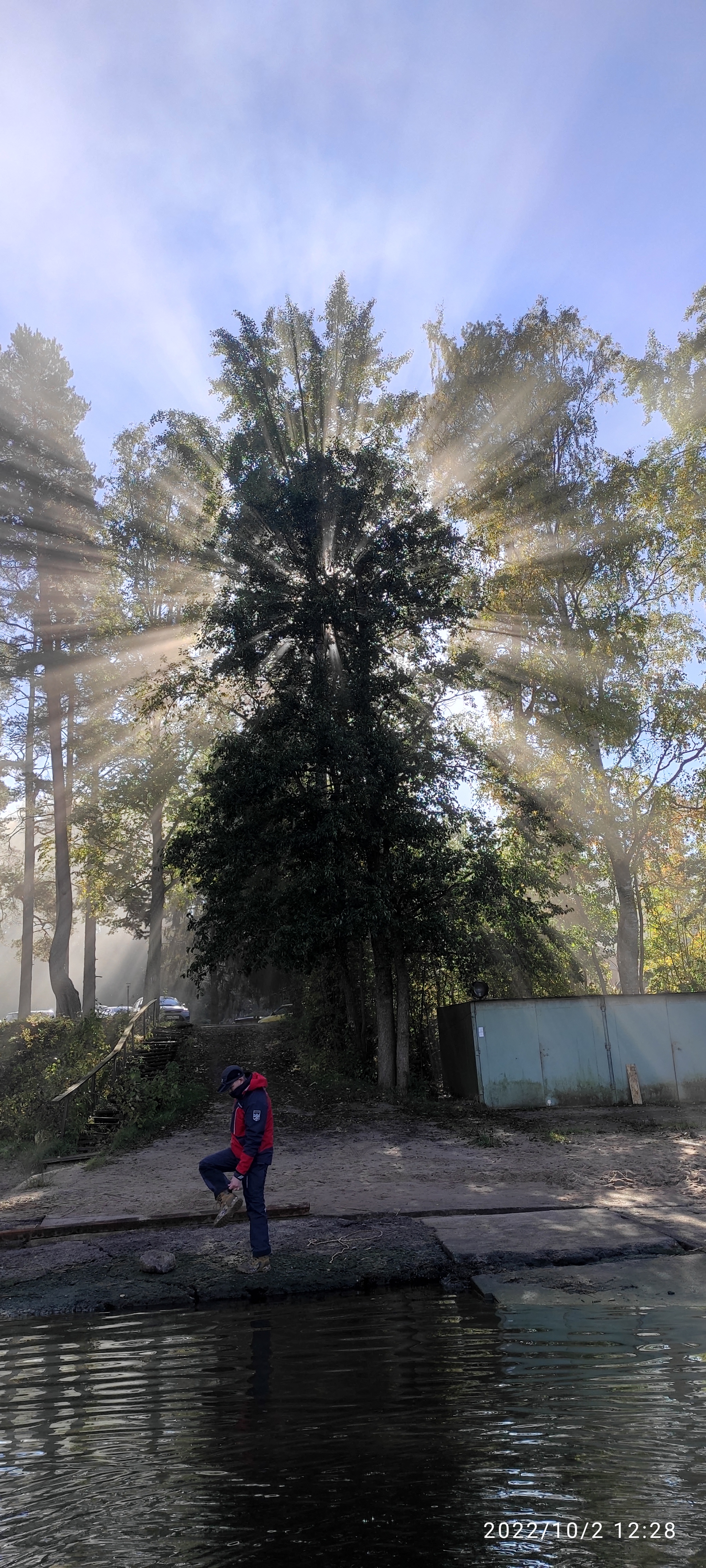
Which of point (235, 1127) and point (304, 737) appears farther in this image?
point (304, 737)

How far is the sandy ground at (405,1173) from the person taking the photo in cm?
973

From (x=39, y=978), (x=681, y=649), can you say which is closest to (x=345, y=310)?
(x=681, y=649)

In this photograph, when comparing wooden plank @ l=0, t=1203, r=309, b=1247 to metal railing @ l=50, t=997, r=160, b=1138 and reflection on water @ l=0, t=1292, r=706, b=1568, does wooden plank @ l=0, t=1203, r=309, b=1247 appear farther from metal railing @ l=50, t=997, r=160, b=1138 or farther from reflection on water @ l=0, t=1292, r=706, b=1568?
metal railing @ l=50, t=997, r=160, b=1138

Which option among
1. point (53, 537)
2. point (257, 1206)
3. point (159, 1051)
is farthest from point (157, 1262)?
point (53, 537)

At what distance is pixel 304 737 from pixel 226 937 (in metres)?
4.45

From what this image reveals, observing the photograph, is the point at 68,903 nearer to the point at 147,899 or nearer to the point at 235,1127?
the point at 147,899

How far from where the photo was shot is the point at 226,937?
61.5ft

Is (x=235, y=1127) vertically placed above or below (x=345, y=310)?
below

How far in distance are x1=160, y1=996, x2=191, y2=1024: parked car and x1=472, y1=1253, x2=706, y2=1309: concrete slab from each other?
2296 cm

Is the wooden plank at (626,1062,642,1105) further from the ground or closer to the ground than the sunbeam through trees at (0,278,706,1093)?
closer to the ground

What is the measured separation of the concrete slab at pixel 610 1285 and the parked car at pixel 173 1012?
904 inches

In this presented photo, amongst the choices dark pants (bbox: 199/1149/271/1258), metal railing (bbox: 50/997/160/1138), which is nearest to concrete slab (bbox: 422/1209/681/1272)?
dark pants (bbox: 199/1149/271/1258)

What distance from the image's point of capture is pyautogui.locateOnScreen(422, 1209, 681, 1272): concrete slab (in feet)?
24.0

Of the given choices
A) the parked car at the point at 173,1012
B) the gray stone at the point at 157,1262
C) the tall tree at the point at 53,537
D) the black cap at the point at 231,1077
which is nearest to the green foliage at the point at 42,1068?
the tall tree at the point at 53,537
